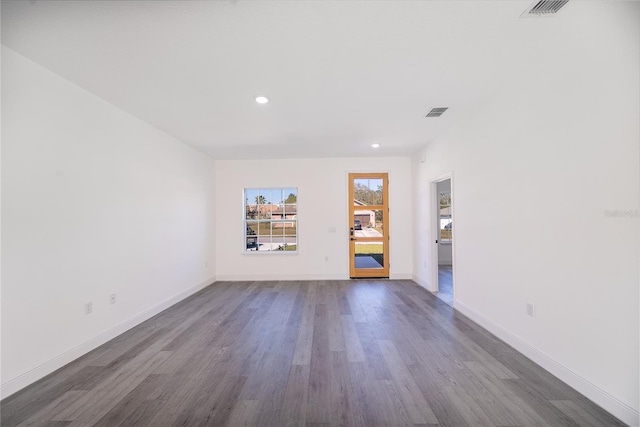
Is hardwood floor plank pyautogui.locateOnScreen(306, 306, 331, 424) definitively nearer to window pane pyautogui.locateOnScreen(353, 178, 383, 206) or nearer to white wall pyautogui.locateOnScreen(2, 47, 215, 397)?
white wall pyautogui.locateOnScreen(2, 47, 215, 397)

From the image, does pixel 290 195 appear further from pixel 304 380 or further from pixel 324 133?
pixel 304 380

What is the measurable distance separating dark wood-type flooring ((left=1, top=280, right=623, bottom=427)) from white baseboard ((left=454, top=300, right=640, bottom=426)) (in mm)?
60

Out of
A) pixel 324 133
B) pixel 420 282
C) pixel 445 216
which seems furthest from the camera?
pixel 445 216

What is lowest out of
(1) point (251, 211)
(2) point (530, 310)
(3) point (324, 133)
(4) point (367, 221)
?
(2) point (530, 310)

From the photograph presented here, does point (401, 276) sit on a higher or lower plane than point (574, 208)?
lower

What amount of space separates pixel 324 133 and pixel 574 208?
2.97 metres

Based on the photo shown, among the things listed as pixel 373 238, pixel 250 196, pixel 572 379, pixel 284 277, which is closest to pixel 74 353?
pixel 284 277

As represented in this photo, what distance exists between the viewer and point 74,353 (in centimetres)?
236

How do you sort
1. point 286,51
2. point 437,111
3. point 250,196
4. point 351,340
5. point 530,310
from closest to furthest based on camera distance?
1. point 286,51
2. point 530,310
3. point 351,340
4. point 437,111
5. point 250,196

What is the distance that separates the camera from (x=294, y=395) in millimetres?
1858

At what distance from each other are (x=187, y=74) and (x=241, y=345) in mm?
2716

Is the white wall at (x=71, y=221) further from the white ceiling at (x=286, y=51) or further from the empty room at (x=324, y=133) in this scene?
the white ceiling at (x=286, y=51)

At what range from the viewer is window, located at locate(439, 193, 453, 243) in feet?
23.3

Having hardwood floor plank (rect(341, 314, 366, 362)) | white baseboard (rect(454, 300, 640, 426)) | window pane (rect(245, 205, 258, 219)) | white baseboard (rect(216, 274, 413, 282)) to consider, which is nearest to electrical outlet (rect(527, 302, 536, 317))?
white baseboard (rect(454, 300, 640, 426))
